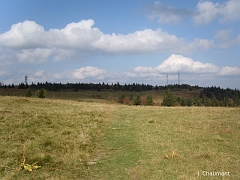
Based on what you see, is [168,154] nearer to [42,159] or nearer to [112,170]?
[112,170]

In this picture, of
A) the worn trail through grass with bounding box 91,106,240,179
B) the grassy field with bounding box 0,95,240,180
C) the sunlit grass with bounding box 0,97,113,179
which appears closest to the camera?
the worn trail through grass with bounding box 91,106,240,179

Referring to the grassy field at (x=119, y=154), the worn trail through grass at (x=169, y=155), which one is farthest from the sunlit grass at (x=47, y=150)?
the worn trail through grass at (x=169, y=155)

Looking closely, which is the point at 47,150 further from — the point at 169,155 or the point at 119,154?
the point at 169,155

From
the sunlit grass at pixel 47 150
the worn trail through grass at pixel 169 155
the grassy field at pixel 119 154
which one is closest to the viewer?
the worn trail through grass at pixel 169 155

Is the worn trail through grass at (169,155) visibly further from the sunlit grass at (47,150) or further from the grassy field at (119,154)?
the sunlit grass at (47,150)

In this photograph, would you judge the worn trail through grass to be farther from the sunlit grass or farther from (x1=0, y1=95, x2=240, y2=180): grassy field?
the sunlit grass

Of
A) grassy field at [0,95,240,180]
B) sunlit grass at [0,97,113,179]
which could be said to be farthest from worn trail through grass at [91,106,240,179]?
sunlit grass at [0,97,113,179]

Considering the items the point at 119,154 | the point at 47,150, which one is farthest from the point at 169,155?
the point at 47,150

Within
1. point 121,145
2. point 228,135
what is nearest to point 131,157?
point 121,145

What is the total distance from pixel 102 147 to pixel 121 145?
49.3 inches

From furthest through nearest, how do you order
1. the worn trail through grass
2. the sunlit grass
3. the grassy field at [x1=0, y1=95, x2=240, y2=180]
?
1. the sunlit grass
2. the grassy field at [x1=0, y1=95, x2=240, y2=180]
3. the worn trail through grass

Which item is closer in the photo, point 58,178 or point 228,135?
point 58,178

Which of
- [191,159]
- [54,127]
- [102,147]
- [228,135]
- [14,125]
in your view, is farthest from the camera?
[54,127]

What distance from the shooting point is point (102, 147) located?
14.0m
